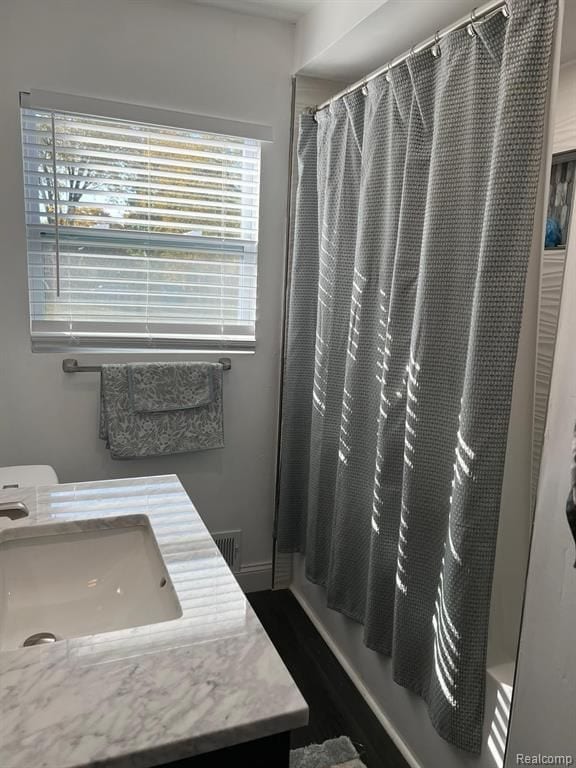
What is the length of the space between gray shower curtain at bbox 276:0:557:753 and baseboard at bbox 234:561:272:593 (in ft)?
1.54

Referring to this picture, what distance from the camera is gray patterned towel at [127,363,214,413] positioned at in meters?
2.12

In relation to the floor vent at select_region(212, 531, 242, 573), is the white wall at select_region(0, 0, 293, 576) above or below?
above

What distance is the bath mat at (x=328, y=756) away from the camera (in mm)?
1646

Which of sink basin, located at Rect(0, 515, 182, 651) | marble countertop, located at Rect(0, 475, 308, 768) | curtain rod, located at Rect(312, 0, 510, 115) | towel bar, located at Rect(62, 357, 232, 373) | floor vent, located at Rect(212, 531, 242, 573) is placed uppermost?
curtain rod, located at Rect(312, 0, 510, 115)

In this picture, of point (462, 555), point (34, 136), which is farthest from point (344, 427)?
point (34, 136)

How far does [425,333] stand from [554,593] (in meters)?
0.65

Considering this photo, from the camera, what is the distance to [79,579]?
3.76 ft

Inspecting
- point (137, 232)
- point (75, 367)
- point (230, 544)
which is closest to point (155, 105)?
point (137, 232)

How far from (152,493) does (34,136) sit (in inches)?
54.0

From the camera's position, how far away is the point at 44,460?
2.13 meters

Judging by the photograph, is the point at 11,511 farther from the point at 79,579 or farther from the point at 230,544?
the point at 230,544

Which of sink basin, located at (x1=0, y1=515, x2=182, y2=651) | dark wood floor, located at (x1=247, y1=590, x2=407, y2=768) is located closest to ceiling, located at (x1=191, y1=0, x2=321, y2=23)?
sink basin, located at (x1=0, y1=515, x2=182, y2=651)

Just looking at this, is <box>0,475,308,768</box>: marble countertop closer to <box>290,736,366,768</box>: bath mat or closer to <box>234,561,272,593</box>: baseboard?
<box>290,736,366,768</box>: bath mat

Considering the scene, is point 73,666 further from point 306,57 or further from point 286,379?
point 306,57
